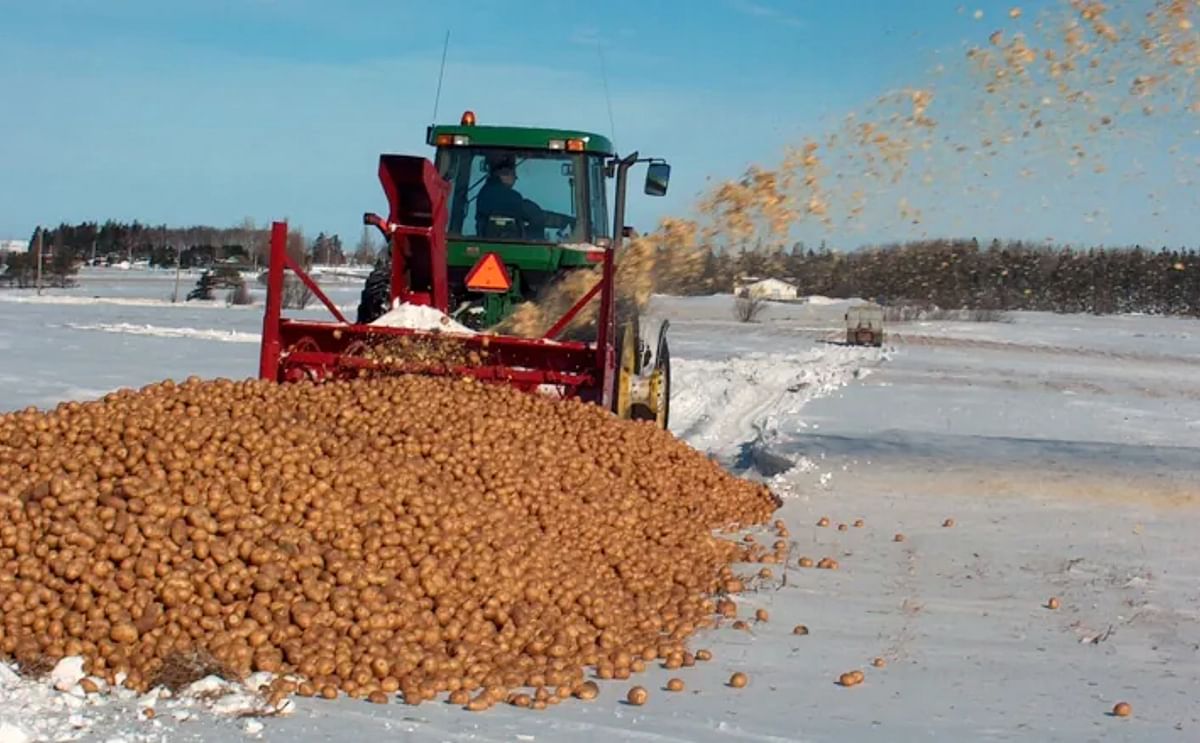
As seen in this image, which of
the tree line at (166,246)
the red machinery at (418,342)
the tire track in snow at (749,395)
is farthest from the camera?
the tree line at (166,246)

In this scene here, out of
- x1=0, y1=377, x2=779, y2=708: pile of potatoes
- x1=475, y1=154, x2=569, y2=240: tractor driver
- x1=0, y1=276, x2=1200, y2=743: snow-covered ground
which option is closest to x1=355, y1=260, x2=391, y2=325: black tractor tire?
x1=475, y1=154, x2=569, y2=240: tractor driver

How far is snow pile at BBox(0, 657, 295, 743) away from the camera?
3756mm

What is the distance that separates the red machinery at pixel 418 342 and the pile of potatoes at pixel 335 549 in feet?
3.15

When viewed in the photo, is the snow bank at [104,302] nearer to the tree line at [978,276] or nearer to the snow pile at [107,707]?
the tree line at [978,276]

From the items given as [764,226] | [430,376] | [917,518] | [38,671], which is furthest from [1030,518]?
[38,671]

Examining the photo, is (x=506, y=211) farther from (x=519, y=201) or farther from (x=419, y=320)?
(x=419, y=320)

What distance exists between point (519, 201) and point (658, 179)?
1.05 metres

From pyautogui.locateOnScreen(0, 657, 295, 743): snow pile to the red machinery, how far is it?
3.74 metres

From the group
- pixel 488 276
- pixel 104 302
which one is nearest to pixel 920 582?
pixel 488 276

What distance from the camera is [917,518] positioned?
8.03 metres

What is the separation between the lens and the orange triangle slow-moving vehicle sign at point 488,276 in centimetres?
883

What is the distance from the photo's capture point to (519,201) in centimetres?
959

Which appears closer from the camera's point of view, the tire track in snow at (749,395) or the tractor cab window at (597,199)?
the tractor cab window at (597,199)

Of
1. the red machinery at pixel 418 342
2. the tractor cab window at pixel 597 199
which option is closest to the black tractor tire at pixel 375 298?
the red machinery at pixel 418 342
